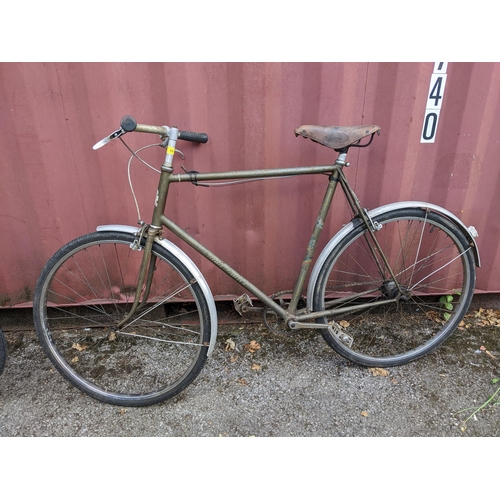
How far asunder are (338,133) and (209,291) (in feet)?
3.86

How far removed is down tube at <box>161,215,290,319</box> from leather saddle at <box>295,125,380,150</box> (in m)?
0.90

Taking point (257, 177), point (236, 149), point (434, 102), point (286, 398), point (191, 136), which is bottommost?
point (286, 398)

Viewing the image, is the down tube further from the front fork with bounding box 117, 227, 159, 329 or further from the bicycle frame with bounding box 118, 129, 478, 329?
the front fork with bounding box 117, 227, 159, 329

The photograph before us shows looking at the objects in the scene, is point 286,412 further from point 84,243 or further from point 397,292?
point 84,243

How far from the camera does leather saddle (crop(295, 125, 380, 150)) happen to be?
1.94m

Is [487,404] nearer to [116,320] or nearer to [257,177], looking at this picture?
[257,177]

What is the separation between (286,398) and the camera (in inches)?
87.4

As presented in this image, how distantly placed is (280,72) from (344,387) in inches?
82.0

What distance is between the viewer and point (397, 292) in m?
2.34

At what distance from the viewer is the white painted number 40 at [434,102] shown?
2182 millimetres

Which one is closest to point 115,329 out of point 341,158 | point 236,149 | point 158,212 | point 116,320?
point 116,320

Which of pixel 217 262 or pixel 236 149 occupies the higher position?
pixel 236 149

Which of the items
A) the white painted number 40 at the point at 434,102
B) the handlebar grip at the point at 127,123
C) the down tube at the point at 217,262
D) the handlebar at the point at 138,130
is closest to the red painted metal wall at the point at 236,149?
the white painted number 40 at the point at 434,102

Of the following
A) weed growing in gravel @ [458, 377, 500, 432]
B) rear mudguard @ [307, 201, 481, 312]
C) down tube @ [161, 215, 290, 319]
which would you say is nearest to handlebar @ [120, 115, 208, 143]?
down tube @ [161, 215, 290, 319]
